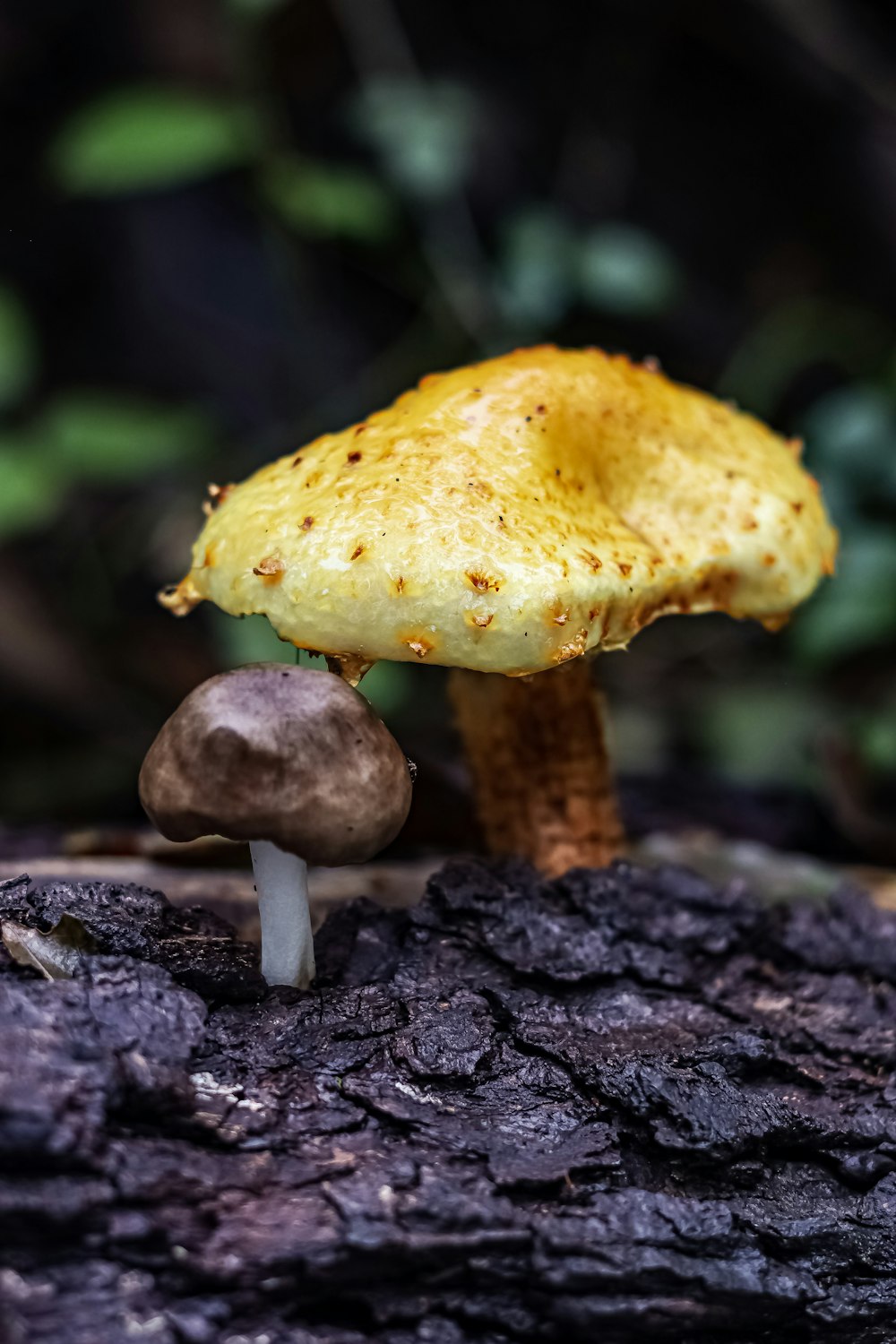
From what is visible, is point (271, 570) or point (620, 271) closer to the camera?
point (271, 570)

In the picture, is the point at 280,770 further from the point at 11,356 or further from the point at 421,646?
the point at 11,356

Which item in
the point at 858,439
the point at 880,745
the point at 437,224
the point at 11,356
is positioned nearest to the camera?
the point at 880,745

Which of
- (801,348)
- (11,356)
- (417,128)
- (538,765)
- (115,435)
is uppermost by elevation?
(417,128)

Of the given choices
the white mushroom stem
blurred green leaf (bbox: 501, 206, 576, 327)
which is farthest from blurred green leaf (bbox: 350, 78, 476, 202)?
the white mushroom stem

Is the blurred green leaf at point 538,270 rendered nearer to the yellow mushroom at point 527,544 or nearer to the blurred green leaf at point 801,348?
the blurred green leaf at point 801,348

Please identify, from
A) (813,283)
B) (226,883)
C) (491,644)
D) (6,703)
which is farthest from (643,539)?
(813,283)

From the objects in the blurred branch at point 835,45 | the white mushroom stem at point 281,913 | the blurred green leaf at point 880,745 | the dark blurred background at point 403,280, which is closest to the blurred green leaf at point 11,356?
the dark blurred background at point 403,280

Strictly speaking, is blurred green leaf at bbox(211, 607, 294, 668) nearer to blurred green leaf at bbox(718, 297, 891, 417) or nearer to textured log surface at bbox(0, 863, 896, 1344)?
textured log surface at bbox(0, 863, 896, 1344)

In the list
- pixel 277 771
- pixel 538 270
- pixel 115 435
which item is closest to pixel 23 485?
pixel 115 435
